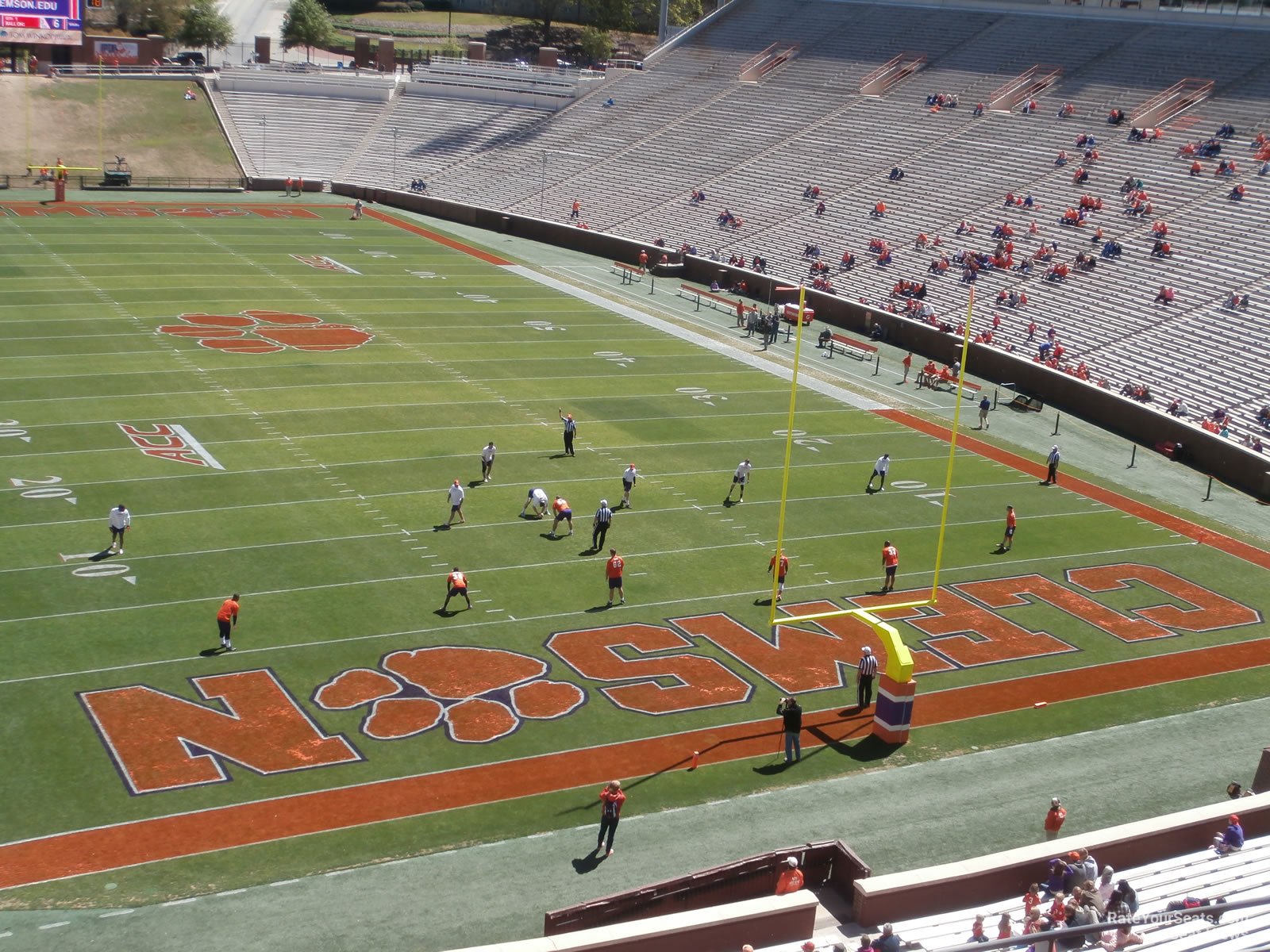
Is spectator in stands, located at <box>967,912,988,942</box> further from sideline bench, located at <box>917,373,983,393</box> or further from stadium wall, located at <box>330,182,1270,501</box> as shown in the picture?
sideline bench, located at <box>917,373,983,393</box>

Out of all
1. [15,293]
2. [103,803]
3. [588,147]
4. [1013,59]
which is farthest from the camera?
[588,147]

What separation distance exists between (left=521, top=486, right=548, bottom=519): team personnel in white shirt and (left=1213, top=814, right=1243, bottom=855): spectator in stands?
15.6 meters

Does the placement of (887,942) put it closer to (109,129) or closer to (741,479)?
(741,479)

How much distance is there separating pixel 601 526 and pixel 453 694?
22.5 ft

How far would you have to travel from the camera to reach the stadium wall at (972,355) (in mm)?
35969

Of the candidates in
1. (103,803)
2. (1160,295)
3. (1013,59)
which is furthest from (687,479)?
(1013,59)

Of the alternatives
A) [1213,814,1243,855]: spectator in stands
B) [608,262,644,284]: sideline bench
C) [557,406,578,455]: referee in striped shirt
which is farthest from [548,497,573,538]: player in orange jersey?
[608,262,644,284]: sideline bench

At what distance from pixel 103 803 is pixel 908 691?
10.9m

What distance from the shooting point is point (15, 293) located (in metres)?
43.8

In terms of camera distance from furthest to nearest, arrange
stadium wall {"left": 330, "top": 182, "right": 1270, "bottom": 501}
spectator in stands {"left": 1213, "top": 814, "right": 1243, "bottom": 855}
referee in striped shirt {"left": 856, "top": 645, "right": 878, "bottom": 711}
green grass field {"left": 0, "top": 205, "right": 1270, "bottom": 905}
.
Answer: stadium wall {"left": 330, "top": 182, "right": 1270, "bottom": 501}, referee in striped shirt {"left": 856, "top": 645, "right": 878, "bottom": 711}, green grass field {"left": 0, "top": 205, "right": 1270, "bottom": 905}, spectator in stands {"left": 1213, "top": 814, "right": 1243, "bottom": 855}

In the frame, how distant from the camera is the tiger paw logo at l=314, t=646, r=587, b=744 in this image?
65.9ft

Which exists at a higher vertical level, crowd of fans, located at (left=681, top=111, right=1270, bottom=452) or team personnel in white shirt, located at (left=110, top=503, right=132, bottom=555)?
crowd of fans, located at (left=681, top=111, right=1270, bottom=452)

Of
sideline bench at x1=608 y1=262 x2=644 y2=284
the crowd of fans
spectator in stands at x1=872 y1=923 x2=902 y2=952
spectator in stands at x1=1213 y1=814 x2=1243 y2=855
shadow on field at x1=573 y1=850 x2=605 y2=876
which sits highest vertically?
the crowd of fans

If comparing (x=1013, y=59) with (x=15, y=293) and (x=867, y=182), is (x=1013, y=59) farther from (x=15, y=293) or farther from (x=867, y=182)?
(x=15, y=293)
